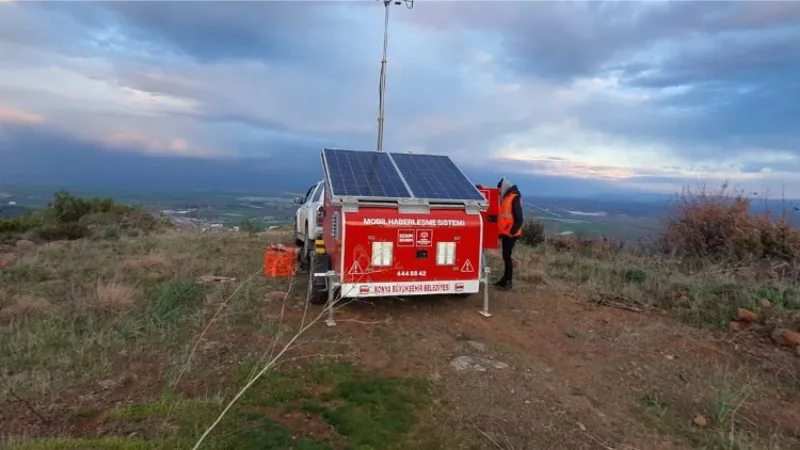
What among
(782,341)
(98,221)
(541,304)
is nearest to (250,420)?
(541,304)

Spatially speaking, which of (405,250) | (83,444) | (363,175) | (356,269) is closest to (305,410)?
(83,444)

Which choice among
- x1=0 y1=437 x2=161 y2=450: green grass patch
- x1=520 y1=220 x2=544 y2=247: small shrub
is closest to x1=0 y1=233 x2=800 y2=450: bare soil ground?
x1=0 y1=437 x2=161 y2=450: green grass patch

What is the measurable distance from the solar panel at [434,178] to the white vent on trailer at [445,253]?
0.64 m

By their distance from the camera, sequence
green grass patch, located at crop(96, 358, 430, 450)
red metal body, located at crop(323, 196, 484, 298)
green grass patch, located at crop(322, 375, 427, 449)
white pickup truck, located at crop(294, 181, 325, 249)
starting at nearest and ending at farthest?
green grass patch, located at crop(96, 358, 430, 450) < green grass patch, located at crop(322, 375, 427, 449) < red metal body, located at crop(323, 196, 484, 298) < white pickup truck, located at crop(294, 181, 325, 249)

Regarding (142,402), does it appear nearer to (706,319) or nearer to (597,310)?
(597,310)

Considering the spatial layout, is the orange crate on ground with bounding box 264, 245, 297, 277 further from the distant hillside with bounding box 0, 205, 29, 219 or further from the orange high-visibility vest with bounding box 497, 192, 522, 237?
the distant hillside with bounding box 0, 205, 29, 219

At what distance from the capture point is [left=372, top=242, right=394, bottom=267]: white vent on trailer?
238 inches

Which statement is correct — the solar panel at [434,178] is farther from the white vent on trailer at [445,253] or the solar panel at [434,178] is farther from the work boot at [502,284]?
the work boot at [502,284]

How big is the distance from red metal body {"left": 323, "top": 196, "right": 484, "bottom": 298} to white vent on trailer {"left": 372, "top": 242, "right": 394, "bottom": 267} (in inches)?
0.5

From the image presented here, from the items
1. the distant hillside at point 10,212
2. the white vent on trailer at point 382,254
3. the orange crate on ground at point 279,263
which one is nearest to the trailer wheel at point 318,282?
the white vent on trailer at point 382,254

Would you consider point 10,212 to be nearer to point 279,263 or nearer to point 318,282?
point 279,263

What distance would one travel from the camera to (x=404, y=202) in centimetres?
617

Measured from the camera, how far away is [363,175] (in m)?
6.66

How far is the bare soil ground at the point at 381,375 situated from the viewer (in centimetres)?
361
